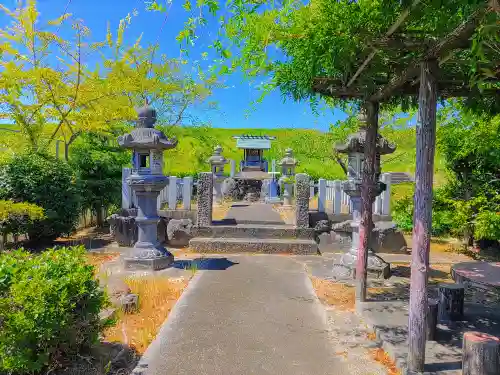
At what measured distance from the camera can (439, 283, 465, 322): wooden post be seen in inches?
188

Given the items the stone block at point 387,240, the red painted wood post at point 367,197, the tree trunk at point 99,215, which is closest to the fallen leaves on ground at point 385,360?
the red painted wood post at point 367,197

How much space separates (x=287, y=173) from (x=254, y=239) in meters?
7.86

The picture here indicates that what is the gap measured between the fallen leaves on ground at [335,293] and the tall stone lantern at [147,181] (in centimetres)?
319

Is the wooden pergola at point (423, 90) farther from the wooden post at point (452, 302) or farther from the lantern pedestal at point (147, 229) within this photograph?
the lantern pedestal at point (147, 229)

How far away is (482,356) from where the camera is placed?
10.4ft

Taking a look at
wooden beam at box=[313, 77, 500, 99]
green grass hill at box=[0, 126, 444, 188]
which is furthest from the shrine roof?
wooden beam at box=[313, 77, 500, 99]

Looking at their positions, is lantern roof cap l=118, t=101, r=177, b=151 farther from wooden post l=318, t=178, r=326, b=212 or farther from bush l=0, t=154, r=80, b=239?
wooden post l=318, t=178, r=326, b=212

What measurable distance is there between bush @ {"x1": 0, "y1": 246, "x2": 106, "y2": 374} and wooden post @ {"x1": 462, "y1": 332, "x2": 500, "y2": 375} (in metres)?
3.38

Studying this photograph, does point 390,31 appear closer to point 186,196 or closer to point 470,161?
point 186,196

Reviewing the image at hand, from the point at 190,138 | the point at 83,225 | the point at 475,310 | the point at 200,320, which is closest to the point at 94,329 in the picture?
the point at 200,320

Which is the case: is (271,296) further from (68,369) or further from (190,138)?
(190,138)

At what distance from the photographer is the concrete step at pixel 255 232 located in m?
9.74

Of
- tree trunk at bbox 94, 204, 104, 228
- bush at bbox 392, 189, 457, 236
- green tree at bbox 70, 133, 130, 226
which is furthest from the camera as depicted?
tree trunk at bbox 94, 204, 104, 228

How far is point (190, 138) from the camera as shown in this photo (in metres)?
26.5
